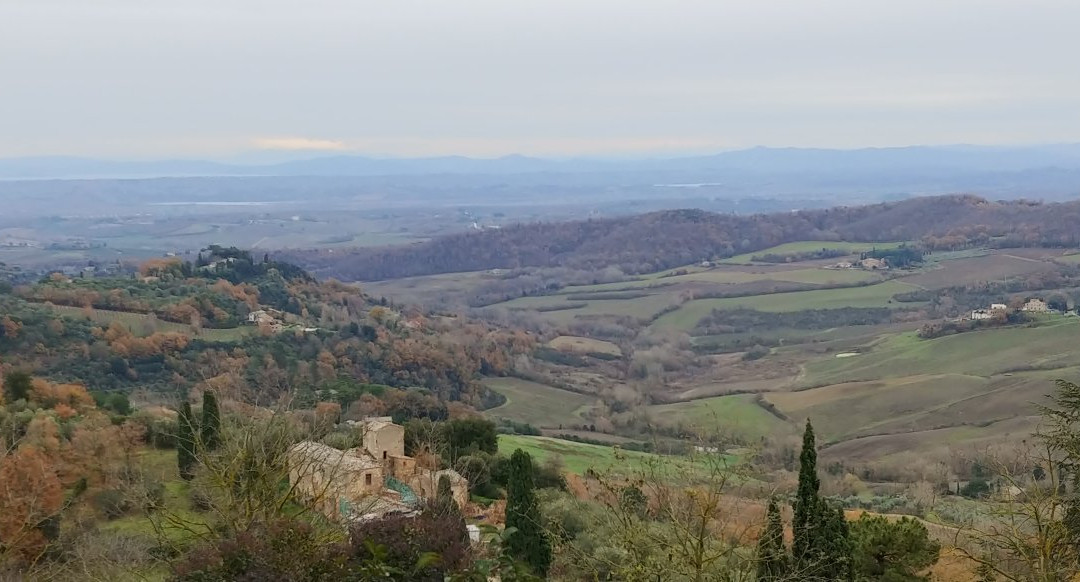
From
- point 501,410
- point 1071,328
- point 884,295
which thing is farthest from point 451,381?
point 884,295

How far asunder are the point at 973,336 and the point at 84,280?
65.1 m

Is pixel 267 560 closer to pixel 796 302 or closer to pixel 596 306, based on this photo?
pixel 796 302

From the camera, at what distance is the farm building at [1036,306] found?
72875 millimetres

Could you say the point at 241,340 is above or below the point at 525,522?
below

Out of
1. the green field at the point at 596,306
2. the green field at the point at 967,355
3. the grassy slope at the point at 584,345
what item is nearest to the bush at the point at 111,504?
the green field at the point at 967,355

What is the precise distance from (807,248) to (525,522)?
120 metres

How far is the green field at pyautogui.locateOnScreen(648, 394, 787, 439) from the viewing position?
49.0 m

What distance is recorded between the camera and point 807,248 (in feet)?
433

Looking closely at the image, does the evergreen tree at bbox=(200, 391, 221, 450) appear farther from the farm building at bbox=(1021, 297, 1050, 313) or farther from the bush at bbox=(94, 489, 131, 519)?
the farm building at bbox=(1021, 297, 1050, 313)

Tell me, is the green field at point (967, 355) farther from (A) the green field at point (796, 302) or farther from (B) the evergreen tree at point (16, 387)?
(B) the evergreen tree at point (16, 387)

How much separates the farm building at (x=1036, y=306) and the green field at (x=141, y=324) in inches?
2412

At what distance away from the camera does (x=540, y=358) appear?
77.2m

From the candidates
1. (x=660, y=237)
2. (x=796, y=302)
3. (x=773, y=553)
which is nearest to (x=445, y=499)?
(x=773, y=553)

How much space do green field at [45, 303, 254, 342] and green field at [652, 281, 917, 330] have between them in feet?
161
